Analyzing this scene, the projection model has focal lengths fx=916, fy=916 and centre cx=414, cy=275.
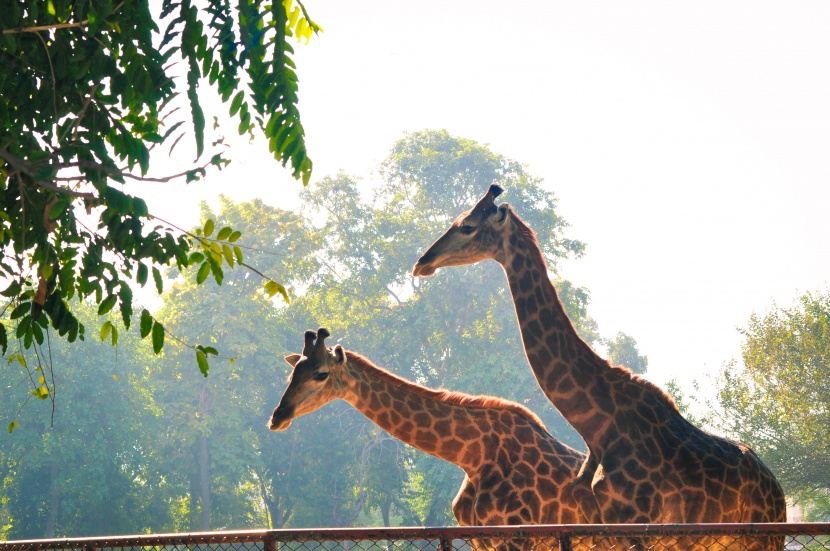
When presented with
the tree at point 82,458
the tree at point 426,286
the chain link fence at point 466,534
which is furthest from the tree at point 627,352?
the chain link fence at point 466,534

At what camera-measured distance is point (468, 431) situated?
8391 millimetres

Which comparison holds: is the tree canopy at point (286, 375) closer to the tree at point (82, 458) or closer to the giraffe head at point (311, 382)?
the tree at point (82, 458)

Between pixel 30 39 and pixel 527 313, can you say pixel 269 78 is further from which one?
pixel 527 313

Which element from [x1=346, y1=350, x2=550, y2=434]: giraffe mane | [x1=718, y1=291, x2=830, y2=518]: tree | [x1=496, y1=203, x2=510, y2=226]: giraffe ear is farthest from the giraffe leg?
[x1=718, y1=291, x2=830, y2=518]: tree

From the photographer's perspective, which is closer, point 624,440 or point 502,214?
point 624,440

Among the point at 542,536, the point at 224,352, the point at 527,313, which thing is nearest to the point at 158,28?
the point at 542,536

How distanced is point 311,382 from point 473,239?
1967 millimetres

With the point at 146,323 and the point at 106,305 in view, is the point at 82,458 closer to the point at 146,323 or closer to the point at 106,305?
the point at 106,305

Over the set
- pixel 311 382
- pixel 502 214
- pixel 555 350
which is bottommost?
pixel 311 382

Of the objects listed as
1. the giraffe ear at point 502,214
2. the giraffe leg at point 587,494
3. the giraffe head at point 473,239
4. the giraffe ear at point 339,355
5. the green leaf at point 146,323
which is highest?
the giraffe ear at point 502,214

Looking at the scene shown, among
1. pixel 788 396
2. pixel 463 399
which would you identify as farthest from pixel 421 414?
pixel 788 396

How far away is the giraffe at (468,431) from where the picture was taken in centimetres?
803

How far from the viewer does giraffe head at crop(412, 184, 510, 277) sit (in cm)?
838

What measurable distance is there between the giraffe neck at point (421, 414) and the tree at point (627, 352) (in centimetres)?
4225
